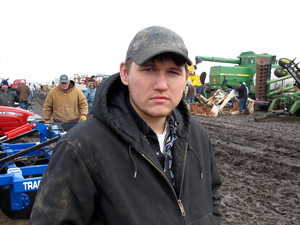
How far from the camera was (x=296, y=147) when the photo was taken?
6141 millimetres

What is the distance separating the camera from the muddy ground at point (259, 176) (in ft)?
11.0

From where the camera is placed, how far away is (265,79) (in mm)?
13195

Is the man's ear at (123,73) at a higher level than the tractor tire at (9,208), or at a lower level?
higher

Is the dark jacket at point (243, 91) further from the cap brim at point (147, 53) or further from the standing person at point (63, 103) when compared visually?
the cap brim at point (147, 53)

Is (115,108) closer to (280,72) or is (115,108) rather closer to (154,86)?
(154,86)

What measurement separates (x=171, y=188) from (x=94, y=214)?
1.26 ft

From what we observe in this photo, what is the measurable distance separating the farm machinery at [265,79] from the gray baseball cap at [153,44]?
10917 mm

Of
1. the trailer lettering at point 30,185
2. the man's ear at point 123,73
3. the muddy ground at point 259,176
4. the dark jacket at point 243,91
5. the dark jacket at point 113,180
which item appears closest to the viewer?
the dark jacket at point 113,180

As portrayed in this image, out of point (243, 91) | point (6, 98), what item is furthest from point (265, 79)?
point (6, 98)

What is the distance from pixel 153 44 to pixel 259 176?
4.29 m

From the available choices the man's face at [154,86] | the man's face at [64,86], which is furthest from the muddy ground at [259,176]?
the man's face at [64,86]

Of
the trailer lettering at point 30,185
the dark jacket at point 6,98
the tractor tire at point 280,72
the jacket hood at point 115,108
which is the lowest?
the trailer lettering at point 30,185

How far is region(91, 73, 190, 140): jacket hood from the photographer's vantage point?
1156mm

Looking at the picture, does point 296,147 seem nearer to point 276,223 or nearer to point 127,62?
point 276,223
